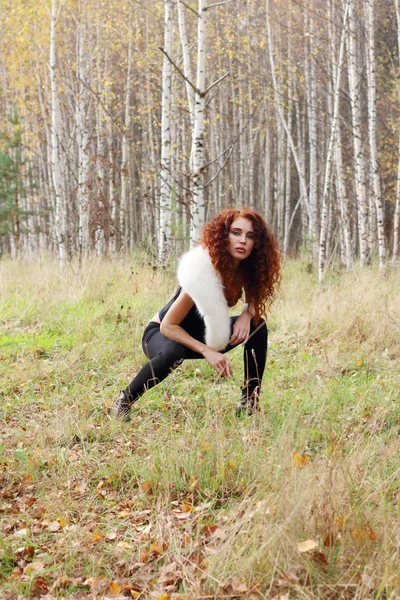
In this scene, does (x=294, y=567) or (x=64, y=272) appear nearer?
(x=294, y=567)

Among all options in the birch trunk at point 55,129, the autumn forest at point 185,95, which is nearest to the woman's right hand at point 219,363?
the birch trunk at point 55,129

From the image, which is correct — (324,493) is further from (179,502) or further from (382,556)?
(179,502)

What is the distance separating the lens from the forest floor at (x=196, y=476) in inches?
83.8

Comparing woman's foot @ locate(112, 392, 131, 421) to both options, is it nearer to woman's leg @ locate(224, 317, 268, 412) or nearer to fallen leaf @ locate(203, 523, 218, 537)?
woman's leg @ locate(224, 317, 268, 412)

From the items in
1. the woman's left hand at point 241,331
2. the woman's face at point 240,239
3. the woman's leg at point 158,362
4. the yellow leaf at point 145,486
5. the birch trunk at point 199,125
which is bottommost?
the yellow leaf at point 145,486

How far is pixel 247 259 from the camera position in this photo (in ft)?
12.5

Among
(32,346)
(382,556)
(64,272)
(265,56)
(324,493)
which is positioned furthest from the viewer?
(265,56)

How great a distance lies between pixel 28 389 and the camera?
4527mm

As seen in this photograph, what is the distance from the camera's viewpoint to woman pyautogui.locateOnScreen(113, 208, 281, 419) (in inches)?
141

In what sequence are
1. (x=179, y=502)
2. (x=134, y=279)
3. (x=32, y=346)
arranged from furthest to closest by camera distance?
(x=134, y=279) < (x=32, y=346) < (x=179, y=502)

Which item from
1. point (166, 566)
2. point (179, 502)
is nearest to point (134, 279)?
point (179, 502)

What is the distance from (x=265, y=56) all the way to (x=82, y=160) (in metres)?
8.18

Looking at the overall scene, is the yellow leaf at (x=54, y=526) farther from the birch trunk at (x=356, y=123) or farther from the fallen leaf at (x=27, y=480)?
the birch trunk at (x=356, y=123)

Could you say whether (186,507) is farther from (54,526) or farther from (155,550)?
(54,526)
